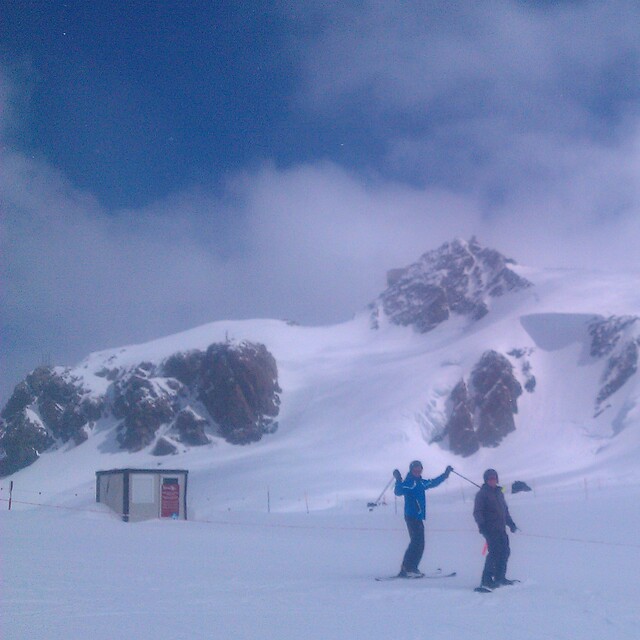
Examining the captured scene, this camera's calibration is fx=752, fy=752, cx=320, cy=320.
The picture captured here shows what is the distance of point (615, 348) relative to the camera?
7275 centimetres

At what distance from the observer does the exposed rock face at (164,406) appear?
84.4m

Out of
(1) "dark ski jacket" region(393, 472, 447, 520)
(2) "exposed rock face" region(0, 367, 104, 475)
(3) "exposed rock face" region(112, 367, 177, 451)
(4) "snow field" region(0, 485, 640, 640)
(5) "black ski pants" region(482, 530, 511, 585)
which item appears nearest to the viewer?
(4) "snow field" region(0, 485, 640, 640)

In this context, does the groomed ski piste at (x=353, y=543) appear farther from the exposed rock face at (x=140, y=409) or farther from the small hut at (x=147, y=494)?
the exposed rock face at (x=140, y=409)

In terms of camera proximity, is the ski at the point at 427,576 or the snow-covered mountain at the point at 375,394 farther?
the snow-covered mountain at the point at 375,394

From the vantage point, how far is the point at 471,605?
7488 millimetres

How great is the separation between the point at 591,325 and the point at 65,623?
78336 millimetres


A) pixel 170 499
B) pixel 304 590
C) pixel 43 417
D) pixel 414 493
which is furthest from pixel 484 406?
pixel 304 590

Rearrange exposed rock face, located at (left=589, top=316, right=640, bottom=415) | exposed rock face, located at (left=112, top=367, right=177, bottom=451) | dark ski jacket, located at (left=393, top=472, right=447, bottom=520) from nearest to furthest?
1. dark ski jacket, located at (left=393, top=472, right=447, bottom=520)
2. exposed rock face, located at (left=589, top=316, right=640, bottom=415)
3. exposed rock face, located at (left=112, top=367, right=177, bottom=451)

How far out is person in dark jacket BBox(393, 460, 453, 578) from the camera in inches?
380

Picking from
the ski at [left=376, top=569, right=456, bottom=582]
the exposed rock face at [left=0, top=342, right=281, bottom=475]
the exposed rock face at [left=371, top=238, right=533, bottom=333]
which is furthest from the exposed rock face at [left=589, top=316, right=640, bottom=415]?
the ski at [left=376, top=569, right=456, bottom=582]

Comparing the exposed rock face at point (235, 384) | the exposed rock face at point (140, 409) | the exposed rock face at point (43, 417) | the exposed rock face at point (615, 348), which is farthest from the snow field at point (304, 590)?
the exposed rock face at point (43, 417)

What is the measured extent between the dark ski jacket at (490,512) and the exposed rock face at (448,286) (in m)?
89.8

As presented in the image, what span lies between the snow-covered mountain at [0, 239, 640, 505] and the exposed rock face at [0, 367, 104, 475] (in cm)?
21

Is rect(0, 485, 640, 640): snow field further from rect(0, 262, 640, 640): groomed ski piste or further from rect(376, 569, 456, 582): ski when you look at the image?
rect(376, 569, 456, 582): ski
